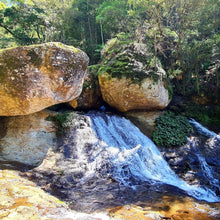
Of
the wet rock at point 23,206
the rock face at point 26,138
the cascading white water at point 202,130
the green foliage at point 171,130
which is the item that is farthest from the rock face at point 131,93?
the wet rock at point 23,206

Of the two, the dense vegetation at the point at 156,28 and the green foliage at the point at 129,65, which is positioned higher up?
the dense vegetation at the point at 156,28

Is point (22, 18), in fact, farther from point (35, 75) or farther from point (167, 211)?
point (167, 211)

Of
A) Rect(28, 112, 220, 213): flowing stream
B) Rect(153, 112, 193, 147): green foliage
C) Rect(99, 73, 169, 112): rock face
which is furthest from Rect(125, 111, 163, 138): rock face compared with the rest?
Rect(28, 112, 220, 213): flowing stream

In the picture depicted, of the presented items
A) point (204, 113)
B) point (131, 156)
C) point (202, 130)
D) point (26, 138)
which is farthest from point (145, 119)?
point (26, 138)

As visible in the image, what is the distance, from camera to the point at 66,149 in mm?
6527

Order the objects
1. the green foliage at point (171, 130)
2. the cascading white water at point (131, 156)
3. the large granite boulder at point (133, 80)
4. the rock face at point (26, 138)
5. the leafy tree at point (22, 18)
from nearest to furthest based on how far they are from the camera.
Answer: the cascading white water at point (131, 156)
the rock face at point (26, 138)
the green foliage at point (171, 130)
the large granite boulder at point (133, 80)
the leafy tree at point (22, 18)

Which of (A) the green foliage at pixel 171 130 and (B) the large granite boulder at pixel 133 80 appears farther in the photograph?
(B) the large granite boulder at pixel 133 80

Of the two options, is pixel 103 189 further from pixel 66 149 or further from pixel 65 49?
pixel 65 49

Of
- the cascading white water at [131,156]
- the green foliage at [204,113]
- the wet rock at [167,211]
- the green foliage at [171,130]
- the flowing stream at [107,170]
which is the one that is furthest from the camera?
the green foliage at [204,113]

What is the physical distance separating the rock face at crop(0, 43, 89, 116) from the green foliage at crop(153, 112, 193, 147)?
482 cm

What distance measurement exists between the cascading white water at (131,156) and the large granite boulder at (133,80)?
117 centimetres

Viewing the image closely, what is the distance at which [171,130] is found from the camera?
8.72m

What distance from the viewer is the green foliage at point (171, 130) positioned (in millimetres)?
8094

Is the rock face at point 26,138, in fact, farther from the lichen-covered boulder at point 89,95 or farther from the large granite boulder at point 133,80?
the large granite boulder at point 133,80
